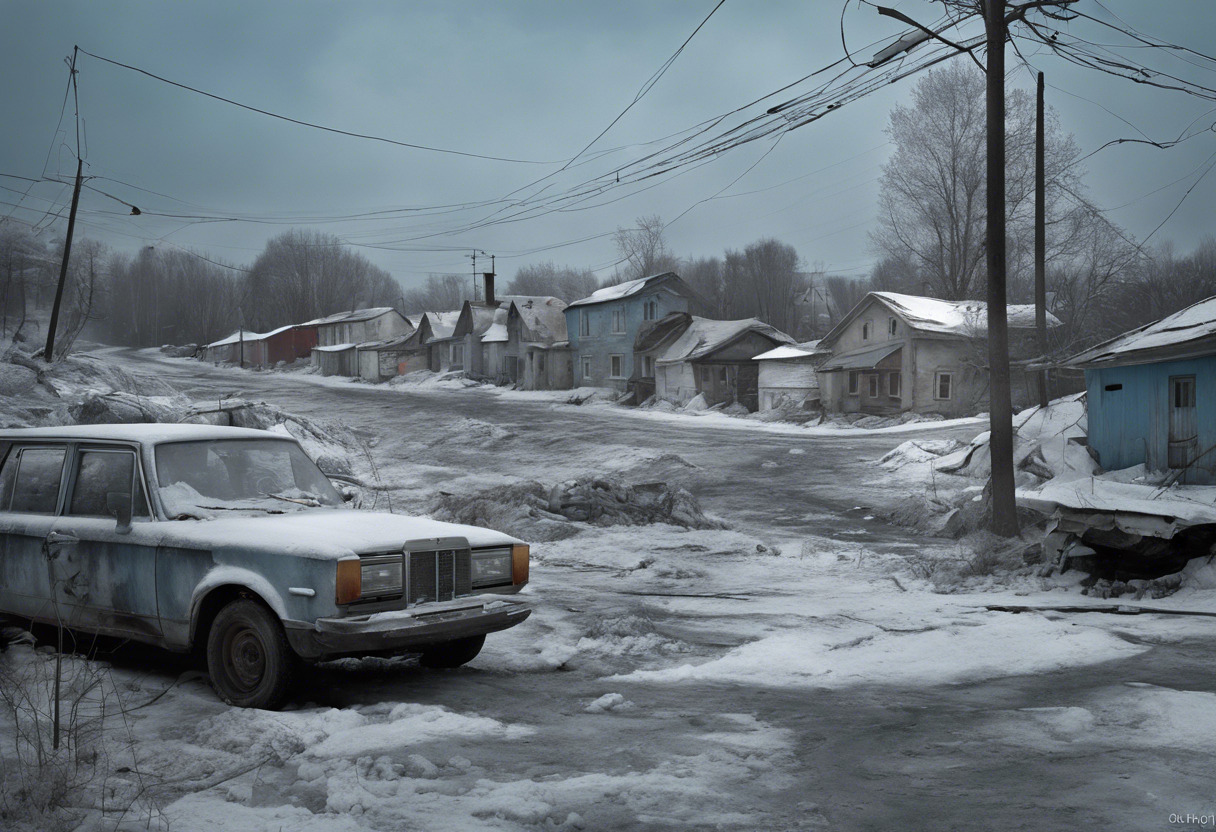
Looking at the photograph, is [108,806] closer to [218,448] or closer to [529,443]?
[218,448]

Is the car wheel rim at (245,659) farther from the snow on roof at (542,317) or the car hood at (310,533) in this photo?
the snow on roof at (542,317)

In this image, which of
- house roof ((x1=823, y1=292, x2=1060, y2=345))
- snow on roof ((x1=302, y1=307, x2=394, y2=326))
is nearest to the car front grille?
house roof ((x1=823, y1=292, x2=1060, y2=345))

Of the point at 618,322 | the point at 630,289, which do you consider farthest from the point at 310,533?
the point at 618,322

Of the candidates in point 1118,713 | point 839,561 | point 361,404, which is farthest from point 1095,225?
point 1118,713

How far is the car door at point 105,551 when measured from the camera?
5.56m

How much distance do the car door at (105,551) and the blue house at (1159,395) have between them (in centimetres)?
1435

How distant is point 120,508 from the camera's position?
5.66 m

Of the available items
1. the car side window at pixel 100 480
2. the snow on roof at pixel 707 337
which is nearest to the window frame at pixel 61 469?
the car side window at pixel 100 480

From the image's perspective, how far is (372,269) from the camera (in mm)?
131125

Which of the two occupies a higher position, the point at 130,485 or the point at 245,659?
the point at 130,485

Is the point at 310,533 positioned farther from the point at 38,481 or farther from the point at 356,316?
the point at 356,316

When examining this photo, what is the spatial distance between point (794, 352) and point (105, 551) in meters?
37.9

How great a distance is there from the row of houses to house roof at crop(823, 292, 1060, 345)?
0.24 feet

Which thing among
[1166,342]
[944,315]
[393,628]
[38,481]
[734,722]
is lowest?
[734,722]
